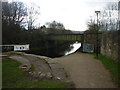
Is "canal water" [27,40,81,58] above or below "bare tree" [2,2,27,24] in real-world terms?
below

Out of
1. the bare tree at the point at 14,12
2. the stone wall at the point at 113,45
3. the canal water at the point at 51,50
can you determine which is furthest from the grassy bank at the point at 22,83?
the bare tree at the point at 14,12

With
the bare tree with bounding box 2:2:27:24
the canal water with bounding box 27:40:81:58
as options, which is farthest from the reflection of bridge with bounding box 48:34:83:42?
the bare tree with bounding box 2:2:27:24

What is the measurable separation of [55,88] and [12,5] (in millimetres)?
27905

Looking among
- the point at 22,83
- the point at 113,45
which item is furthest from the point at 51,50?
the point at 22,83

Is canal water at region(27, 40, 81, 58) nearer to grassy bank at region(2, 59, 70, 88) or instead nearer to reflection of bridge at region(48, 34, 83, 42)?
reflection of bridge at region(48, 34, 83, 42)

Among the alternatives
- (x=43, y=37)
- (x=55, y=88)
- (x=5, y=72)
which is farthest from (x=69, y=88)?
(x=43, y=37)

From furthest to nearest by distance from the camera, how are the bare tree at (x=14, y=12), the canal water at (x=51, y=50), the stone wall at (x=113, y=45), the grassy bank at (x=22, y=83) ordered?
the canal water at (x=51, y=50) → the bare tree at (x=14, y=12) → the stone wall at (x=113, y=45) → the grassy bank at (x=22, y=83)

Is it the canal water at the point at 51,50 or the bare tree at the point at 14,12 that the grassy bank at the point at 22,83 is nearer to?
the canal water at the point at 51,50

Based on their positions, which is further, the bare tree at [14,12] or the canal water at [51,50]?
the canal water at [51,50]

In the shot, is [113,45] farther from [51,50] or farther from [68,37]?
[51,50]

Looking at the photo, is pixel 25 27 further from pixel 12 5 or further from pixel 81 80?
pixel 81 80

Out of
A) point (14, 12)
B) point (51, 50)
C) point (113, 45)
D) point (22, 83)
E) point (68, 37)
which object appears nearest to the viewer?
point (22, 83)

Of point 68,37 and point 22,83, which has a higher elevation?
point 68,37

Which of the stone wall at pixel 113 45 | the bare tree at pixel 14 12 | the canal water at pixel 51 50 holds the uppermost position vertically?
the bare tree at pixel 14 12
